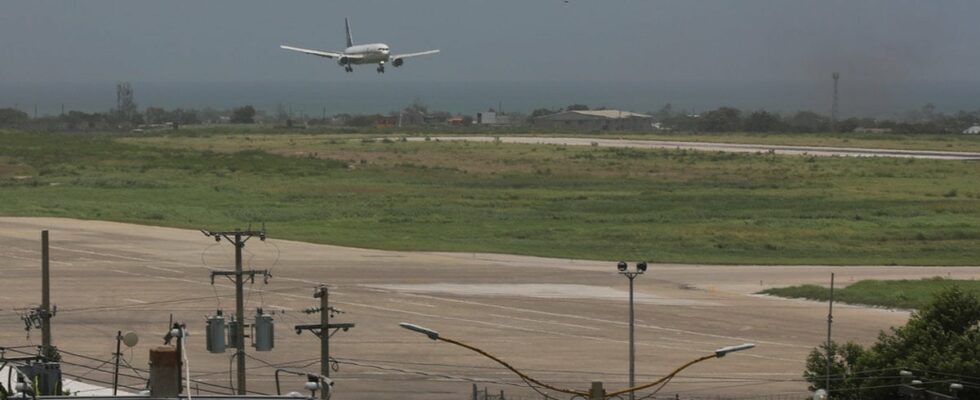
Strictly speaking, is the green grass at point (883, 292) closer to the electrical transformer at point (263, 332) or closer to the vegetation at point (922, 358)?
the vegetation at point (922, 358)

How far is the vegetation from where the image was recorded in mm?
46219

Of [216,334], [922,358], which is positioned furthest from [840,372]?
[216,334]

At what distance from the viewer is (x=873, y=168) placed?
172 m

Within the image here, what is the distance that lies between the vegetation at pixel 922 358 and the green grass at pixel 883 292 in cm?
2397

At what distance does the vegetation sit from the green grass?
2397 cm

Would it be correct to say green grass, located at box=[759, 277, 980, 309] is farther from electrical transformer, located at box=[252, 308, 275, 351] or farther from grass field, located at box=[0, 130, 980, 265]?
electrical transformer, located at box=[252, 308, 275, 351]

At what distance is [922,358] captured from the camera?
1873 inches

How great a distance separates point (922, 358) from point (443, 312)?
27.8 metres

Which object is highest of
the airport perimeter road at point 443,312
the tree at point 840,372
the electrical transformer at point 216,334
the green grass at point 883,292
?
the electrical transformer at point 216,334

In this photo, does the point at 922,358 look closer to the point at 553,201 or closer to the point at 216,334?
the point at 216,334

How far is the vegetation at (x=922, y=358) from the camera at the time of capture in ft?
152

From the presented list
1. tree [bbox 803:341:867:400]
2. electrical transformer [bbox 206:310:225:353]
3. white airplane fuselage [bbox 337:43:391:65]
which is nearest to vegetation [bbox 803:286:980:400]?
tree [bbox 803:341:867:400]

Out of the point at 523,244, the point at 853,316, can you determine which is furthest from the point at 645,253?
the point at 853,316

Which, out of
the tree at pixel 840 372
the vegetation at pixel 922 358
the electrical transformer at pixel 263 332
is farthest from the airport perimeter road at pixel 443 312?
the electrical transformer at pixel 263 332
